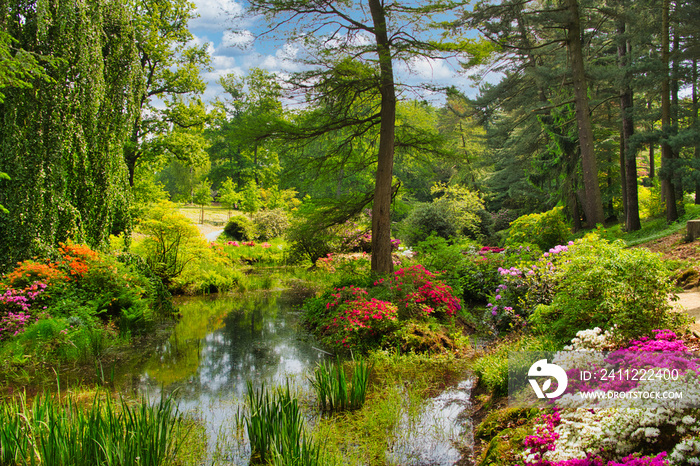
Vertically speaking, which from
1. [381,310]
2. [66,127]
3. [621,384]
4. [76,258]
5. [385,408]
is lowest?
[385,408]

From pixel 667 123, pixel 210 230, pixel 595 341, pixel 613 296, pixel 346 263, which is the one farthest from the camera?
pixel 210 230

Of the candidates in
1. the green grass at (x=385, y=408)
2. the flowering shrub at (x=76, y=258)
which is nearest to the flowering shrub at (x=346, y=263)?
the green grass at (x=385, y=408)

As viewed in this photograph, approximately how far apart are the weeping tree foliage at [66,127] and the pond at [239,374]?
9.73 ft

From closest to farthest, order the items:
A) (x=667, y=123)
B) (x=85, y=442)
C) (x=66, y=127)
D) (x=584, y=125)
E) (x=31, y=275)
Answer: (x=85, y=442) → (x=31, y=275) → (x=66, y=127) → (x=584, y=125) → (x=667, y=123)

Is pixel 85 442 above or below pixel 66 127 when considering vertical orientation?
→ below

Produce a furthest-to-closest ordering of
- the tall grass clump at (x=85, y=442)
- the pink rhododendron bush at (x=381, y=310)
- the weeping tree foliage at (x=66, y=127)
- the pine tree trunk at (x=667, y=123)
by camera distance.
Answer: the pine tree trunk at (x=667, y=123)
the weeping tree foliage at (x=66, y=127)
the pink rhododendron bush at (x=381, y=310)
the tall grass clump at (x=85, y=442)

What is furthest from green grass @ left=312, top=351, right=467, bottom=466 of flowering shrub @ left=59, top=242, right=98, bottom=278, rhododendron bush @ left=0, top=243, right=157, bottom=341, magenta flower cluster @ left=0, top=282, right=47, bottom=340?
flowering shrub @ left=59, top=242, right=98, bottom=278

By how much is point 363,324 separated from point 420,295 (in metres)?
1.25

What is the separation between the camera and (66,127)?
24.8 feet

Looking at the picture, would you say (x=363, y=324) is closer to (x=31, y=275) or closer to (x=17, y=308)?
(x=17, y=308)

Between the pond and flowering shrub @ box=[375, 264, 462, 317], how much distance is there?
1.63 meters

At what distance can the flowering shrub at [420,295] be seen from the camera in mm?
6480

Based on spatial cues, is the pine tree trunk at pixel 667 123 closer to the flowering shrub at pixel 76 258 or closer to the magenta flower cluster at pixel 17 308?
the flowering shrub at pixel 76 258

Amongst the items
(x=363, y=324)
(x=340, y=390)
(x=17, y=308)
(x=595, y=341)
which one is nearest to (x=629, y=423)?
(x=595, y=341)
